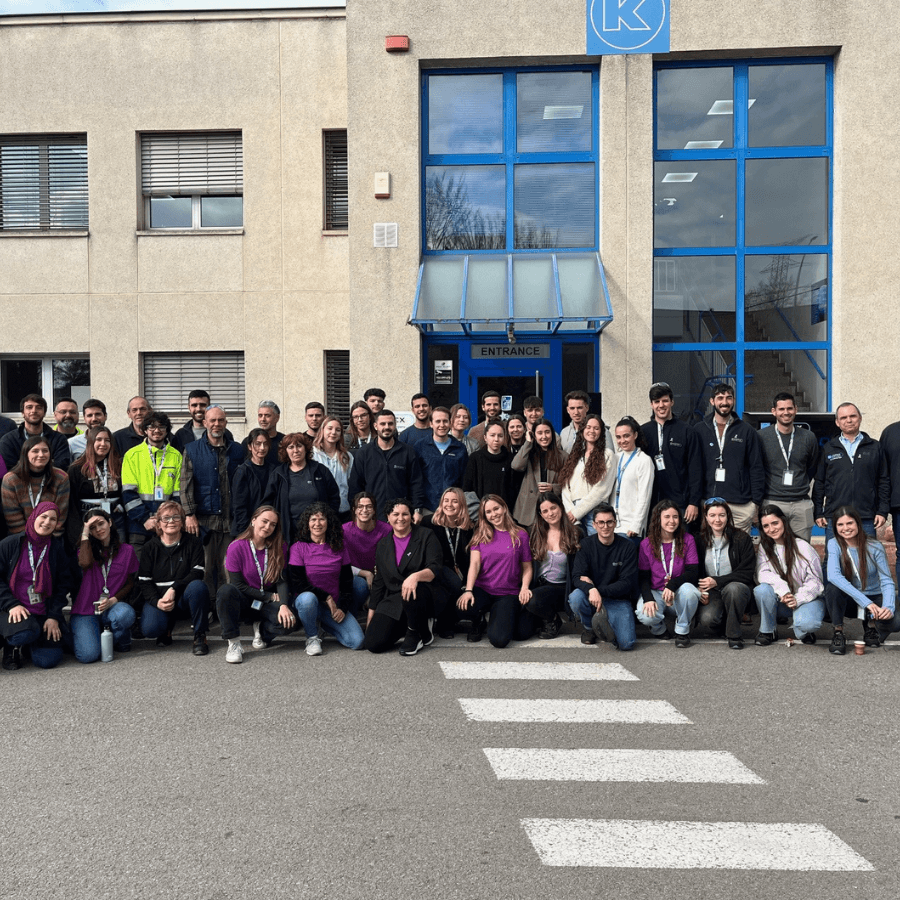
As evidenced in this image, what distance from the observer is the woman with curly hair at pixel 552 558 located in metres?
8.59

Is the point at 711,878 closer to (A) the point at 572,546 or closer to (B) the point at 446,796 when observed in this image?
(B) the point at 446,796

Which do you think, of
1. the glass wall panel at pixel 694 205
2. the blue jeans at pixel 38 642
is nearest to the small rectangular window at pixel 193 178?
the glass wall panel at pixel 694 205

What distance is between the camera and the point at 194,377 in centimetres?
1581

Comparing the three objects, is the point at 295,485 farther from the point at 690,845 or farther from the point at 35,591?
the point at 690,845

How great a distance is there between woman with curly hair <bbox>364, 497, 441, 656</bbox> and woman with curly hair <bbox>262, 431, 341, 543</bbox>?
0.69 metres

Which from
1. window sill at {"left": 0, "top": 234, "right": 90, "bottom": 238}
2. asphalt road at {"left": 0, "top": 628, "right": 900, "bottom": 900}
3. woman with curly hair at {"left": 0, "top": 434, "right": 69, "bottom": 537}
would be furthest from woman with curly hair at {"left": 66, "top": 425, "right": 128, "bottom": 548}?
window sill at {"left": 0, "top": 234, "right": 90, "bottom": 238}

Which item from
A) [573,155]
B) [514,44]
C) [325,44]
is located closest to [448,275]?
[573,155]

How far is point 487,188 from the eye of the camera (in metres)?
14.5

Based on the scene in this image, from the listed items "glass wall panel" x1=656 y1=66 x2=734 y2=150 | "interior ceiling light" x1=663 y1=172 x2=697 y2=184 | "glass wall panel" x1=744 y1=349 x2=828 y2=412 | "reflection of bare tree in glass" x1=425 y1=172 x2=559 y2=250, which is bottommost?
"glass wall panel" x1=744 y1=349 x2=828 y2=412

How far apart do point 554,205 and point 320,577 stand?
8367mm

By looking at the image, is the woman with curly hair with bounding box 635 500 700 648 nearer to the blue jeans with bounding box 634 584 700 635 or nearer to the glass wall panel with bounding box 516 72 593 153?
the blue jeans with bounding box 634 584 700 635

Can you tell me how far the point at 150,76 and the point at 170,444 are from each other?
911cm

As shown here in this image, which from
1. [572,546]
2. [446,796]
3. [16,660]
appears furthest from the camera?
[572,546]

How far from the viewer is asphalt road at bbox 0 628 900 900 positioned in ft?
12.1
